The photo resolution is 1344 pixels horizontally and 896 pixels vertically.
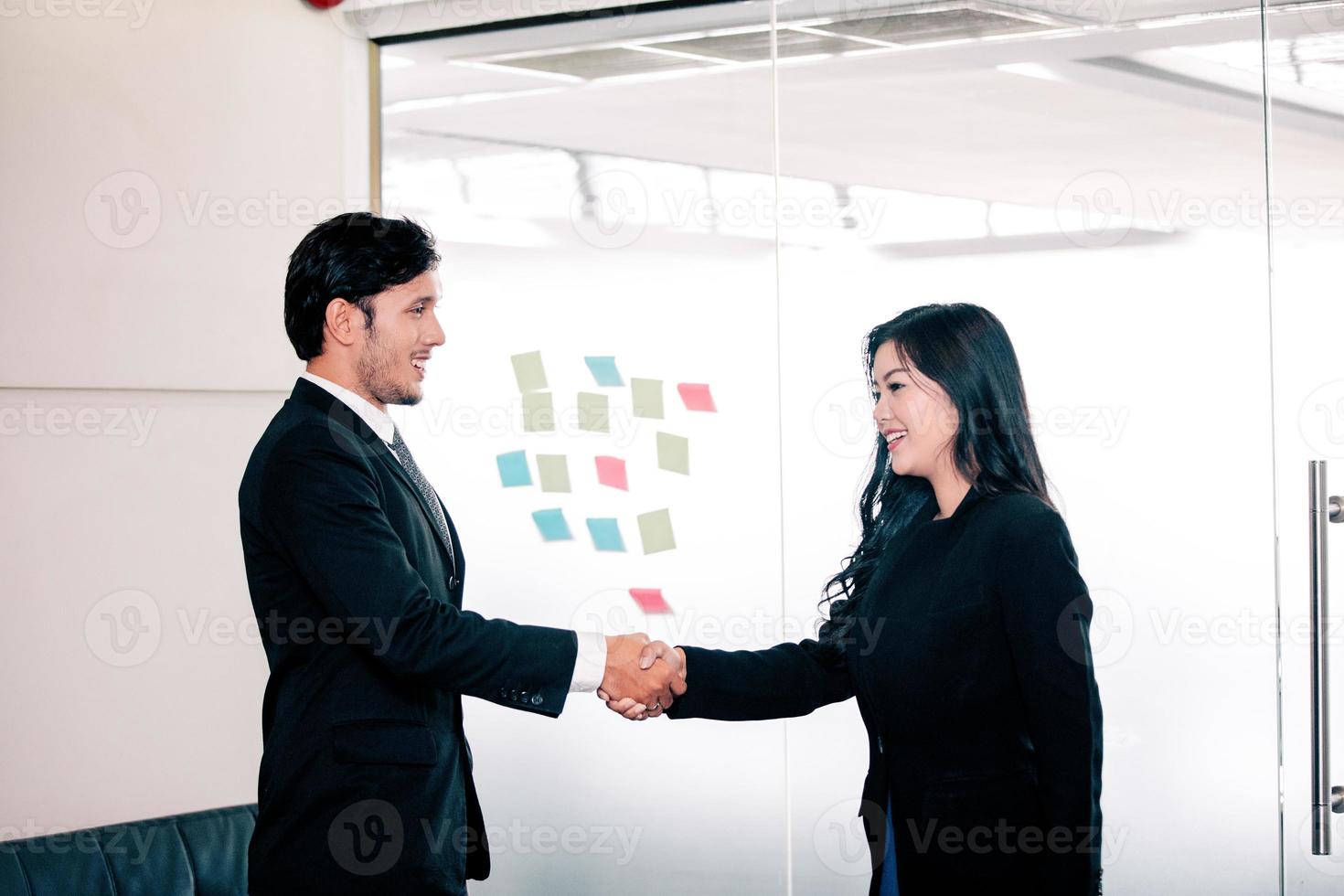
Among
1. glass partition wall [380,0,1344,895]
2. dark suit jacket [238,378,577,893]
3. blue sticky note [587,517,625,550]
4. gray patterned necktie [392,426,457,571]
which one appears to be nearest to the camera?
dark suit jacket [238,378,577,893]

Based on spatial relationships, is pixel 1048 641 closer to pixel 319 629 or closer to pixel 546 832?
pixel 319 629

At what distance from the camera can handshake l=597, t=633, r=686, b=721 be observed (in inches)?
97.5

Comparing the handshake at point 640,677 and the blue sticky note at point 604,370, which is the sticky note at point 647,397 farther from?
the handshake at point 640,677

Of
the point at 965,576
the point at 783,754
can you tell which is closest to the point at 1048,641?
the point at 965,576

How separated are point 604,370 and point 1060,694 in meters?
1.73

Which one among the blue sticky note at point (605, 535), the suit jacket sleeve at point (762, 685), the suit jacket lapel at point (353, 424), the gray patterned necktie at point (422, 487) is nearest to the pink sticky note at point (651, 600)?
the blue sticky note at point (605, 535)

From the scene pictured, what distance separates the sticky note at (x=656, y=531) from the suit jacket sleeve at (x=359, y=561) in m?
1.20

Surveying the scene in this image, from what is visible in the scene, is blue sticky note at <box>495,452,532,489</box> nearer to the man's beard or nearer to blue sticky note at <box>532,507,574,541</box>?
blue sticky note at <box>532,507,574,541</box>

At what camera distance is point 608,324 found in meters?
3.35

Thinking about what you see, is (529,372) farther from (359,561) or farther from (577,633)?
(359,561)

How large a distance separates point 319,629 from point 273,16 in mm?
1946

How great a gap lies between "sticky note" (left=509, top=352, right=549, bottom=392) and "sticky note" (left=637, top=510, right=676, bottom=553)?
1.46 feet

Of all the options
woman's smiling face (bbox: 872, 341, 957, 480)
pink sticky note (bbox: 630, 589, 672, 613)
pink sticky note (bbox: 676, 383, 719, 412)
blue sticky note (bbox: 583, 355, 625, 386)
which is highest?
blue sticky note (bbox: 583, 355, 625, 386)

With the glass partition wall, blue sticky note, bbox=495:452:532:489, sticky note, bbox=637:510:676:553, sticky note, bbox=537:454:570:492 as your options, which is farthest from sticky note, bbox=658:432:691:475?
blue sticky note, bbox=495:452:532:489
